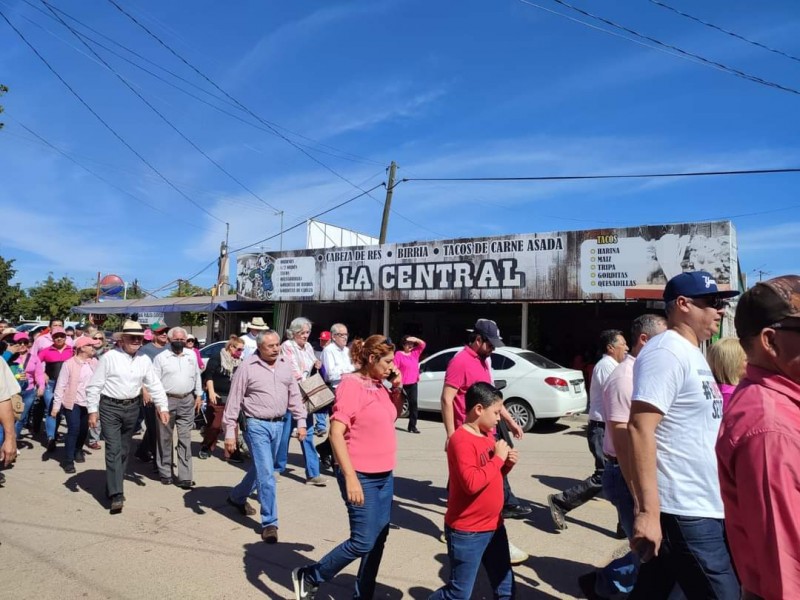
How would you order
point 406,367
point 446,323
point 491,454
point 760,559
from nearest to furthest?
1. point 760,559
2. point 491,454
3. point 406,367
4. point 446,323

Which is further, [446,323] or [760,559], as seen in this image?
[446,323]

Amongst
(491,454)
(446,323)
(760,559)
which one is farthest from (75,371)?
(446,323)

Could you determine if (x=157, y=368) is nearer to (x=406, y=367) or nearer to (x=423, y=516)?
(x=423, y=516)

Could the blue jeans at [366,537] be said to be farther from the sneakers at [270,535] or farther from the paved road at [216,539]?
the sneakers at [270,535]

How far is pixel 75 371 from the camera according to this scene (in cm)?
803

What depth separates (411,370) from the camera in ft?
35.3

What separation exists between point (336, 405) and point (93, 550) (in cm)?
270

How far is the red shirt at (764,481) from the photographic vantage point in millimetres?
1499

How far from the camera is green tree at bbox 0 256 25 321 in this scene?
41.1m

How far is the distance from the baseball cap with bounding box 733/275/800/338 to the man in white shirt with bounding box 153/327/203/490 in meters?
6.13

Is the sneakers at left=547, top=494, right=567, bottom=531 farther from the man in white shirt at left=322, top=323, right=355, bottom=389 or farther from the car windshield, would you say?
the car windshield

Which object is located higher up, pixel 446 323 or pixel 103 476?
pixel 446 323

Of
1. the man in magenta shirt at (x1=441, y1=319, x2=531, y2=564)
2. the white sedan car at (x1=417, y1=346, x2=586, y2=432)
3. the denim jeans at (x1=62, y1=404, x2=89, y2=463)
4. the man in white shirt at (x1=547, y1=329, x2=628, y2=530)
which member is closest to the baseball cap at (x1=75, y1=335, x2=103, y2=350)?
the denim jeans at (x1=62, y1=404, x2=89, y2=463)

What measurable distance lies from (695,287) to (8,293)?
49191 millimetres
